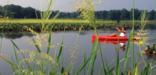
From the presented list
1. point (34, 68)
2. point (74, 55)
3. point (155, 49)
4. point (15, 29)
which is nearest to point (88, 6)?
point (74, 55)

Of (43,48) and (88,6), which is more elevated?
(88,6)

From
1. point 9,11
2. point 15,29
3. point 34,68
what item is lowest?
point 15,29

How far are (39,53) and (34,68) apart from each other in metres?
0.18

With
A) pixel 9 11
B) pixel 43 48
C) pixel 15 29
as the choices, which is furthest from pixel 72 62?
pixel 15 29

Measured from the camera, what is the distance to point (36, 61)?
1.74 meters

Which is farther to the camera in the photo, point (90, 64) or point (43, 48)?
point (90, 64)

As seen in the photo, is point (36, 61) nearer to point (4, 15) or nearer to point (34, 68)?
point (34, 68)

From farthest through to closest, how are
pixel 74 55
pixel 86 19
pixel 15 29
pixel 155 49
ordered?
pixel 15 29 < pixel 155 49 < pixel 74 55 < pixel 86 19

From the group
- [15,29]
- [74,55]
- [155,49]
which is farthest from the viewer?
[15,29]

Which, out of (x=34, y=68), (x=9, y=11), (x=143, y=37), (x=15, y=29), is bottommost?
(x=15, y=29)

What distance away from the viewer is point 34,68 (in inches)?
75.2

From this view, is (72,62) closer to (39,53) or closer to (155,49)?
(39,53)

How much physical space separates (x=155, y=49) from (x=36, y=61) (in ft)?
85.2

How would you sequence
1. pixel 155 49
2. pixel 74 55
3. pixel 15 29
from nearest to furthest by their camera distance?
pixel 74 55, pixel 155 49, pixel 15 29
